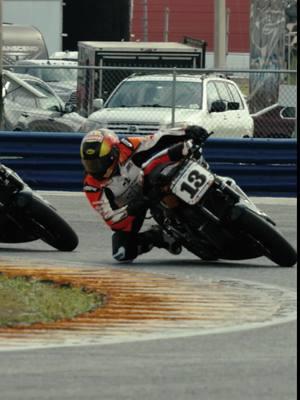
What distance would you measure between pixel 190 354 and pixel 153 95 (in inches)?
663

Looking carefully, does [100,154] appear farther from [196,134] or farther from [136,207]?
[196,134]

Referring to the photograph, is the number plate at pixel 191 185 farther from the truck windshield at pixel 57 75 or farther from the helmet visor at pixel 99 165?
the truck windshield at pixel 57 75

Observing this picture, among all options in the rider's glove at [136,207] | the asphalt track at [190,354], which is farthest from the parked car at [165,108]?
the asphalt track at [190,354]

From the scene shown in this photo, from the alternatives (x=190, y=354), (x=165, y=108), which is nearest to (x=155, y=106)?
(x=165, y=108)

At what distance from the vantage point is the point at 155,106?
26.1m

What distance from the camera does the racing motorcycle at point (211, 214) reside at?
1380 cm

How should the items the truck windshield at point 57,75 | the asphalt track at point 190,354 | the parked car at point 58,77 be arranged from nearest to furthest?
the asphalt track at point 190,354
the parked car at point 58,77
the truck windshield at point 57,75

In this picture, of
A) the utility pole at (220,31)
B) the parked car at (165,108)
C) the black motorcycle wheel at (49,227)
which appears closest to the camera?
the black motorcycle wheel at (49,227)

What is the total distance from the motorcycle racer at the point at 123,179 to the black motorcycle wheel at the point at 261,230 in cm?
79

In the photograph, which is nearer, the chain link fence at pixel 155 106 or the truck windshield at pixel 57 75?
the chain link fence at pixel 155 106

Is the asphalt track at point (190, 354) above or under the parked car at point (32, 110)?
above

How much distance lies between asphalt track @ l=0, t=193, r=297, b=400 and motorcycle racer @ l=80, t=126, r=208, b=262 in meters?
0.37

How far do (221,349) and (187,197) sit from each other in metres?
4.13

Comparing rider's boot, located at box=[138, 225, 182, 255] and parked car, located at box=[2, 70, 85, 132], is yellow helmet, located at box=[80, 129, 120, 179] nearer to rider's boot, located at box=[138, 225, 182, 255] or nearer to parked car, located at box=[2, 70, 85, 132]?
rider's boot, located at box=[138, 225, 182, 255]
